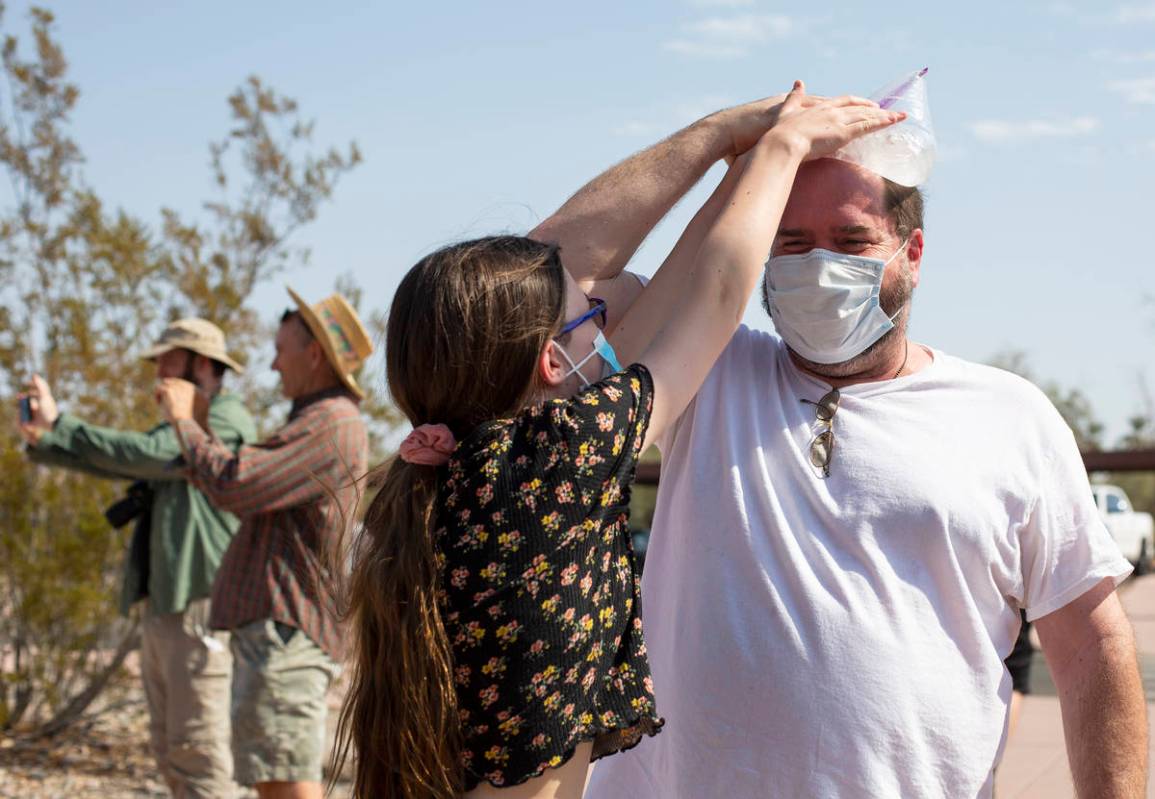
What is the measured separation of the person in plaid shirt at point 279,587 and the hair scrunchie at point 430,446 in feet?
8.86

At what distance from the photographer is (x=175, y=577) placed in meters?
5.38

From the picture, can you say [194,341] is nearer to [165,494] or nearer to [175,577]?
[165,494]

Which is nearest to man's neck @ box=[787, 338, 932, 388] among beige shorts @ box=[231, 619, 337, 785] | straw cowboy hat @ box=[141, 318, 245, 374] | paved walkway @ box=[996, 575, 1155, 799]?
paved walkway @ box=[996, 575, 1155, 799]

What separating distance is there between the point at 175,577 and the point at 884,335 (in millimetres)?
3763

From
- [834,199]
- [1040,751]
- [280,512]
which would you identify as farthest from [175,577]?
[1040,751]

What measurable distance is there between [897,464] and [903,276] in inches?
18.8

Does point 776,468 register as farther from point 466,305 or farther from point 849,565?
point 466,305

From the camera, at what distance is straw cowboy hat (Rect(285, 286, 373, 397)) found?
4.89 meters

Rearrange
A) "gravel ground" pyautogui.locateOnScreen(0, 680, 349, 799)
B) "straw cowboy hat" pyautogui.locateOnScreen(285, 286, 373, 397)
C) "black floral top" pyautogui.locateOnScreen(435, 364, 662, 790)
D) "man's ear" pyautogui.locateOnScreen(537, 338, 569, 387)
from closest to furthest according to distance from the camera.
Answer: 1. "black floral top" pyautogui.locateOnScreen(435, 364, 662, 790)
2. "man's ear" pyautogui.locateOnScreen(537, 338, 569, 387)
3. "straw cowboy hat" pyautogui.locateOnScreen(285, 286, 373, 397)
4. "gravel ground" pyautogui.locateOnScreen(0, 680, 349, 799)

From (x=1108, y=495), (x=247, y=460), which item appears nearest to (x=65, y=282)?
(x=247, y=460)

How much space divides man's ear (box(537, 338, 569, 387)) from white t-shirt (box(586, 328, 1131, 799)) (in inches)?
18.4

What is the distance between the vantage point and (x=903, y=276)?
252 centimetres

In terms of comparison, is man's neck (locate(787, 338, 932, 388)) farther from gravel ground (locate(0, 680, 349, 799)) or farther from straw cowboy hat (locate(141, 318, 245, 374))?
gravel ground (locate(0, 680, 349, 799))

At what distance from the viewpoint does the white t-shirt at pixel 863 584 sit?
210 cm
